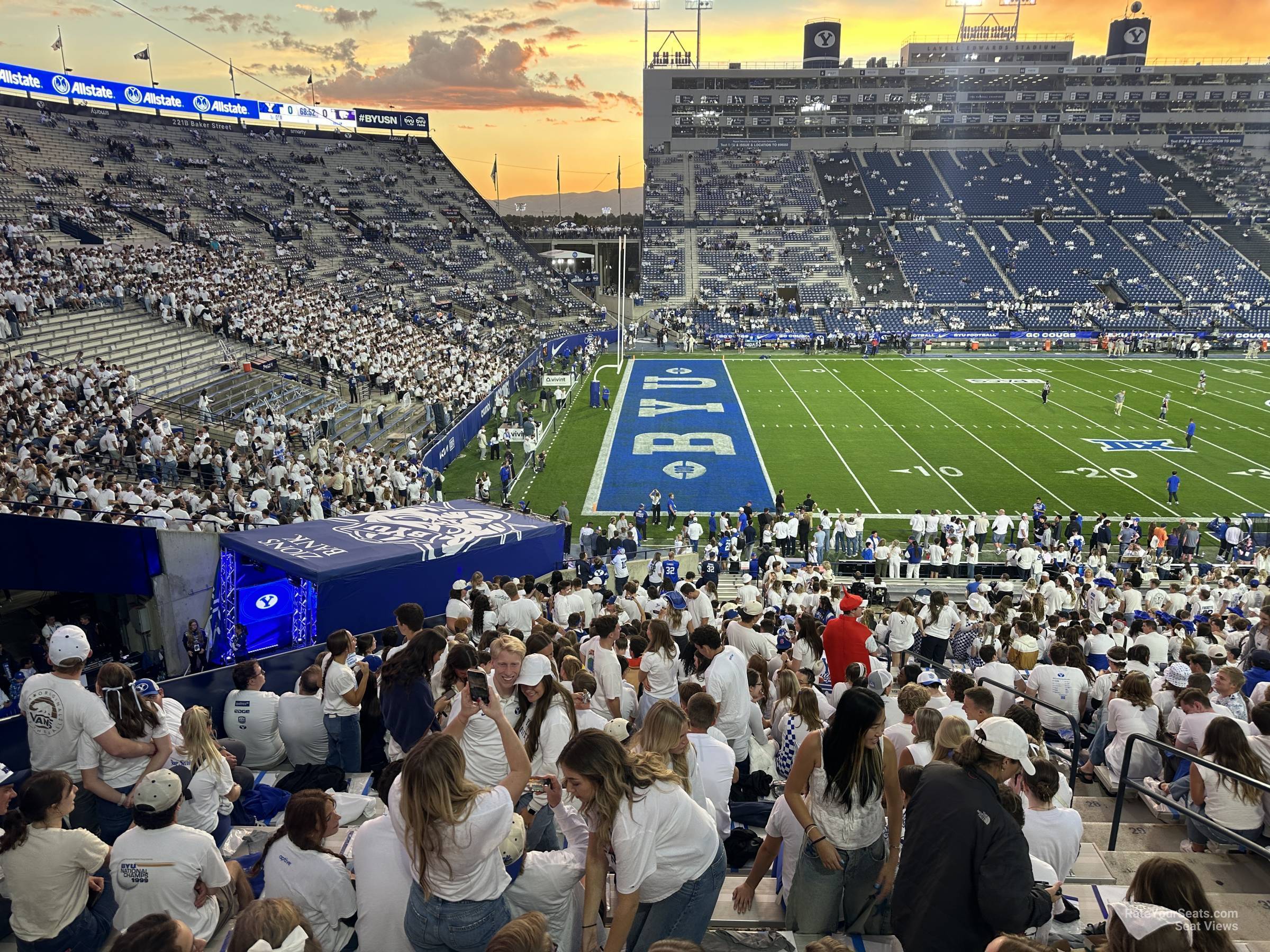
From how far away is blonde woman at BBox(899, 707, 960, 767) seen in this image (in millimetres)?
5078

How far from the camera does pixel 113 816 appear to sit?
534 cm

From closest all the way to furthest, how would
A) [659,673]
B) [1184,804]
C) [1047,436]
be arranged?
[1184,804] → [659,673] → [1047,436]

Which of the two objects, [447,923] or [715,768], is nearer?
[447,923]

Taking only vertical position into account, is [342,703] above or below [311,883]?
below

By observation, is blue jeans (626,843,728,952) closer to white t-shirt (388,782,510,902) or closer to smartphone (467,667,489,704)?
white t-shirt (388,782,510,902)

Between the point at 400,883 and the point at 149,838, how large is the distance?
1293 mm

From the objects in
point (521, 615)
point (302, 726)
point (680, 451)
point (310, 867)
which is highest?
point (310, 867)

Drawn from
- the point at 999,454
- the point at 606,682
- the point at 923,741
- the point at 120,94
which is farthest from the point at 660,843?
the point at 120,94

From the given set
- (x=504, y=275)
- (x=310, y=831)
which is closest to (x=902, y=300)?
(x=504, y=275)

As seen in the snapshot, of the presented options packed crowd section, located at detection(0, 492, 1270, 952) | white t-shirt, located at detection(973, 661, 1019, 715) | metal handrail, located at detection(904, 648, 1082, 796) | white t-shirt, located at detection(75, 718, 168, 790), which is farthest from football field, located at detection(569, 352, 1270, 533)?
white t-shirt, located at detection(75, 718, 168, 790)

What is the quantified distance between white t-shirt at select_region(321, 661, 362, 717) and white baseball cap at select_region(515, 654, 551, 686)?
7.18 feet

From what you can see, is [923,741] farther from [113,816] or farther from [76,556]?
[76,556]

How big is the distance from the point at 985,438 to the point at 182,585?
26526 millimetres

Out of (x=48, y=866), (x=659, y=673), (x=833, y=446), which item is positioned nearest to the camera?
(x=48, y=866)
